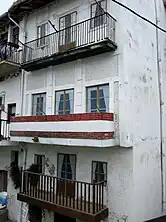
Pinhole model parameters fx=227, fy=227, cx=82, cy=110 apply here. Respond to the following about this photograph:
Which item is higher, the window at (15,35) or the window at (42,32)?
the window at (15,35)

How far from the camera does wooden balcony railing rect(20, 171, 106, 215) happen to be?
7.71m

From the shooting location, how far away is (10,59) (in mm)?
12305

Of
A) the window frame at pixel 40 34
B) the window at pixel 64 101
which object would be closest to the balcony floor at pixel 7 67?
the window frame at pixel 40 34

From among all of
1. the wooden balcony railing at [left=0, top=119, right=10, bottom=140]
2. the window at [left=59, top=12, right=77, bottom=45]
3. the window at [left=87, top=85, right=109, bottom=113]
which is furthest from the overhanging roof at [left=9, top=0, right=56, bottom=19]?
the wooden balcony railing at [left=0, top=119, right=10, bottom=140]

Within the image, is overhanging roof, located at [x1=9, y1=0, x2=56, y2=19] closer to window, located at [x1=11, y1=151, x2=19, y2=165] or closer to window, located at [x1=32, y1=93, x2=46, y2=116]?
window, located at [x1=32, y1=93, x2=46, y2=116]

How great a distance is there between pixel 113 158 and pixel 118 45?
13.7 feet

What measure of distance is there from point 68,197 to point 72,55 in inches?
218

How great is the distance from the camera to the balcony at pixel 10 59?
11.5 m

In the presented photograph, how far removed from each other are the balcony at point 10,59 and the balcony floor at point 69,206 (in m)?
6.33

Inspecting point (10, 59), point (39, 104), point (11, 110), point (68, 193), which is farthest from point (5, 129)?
point (68, 193)

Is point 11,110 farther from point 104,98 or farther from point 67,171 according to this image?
point 104,98

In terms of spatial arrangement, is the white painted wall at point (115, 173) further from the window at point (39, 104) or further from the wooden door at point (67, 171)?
the window at point (39, 104)

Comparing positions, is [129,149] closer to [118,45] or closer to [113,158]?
[113,158]

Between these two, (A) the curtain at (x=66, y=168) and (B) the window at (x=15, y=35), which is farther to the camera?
(B) the window at (x=15, y=35)
